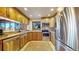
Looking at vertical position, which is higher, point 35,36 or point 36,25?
point 36,25

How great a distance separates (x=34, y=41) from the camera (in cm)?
190

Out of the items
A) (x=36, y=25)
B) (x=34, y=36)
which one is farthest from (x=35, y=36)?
(x=36, y=25)

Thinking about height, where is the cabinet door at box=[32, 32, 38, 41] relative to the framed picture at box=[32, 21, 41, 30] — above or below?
below

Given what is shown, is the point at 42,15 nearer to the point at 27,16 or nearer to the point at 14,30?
the point at 27,16

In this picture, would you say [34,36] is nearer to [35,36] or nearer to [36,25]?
[35,36]

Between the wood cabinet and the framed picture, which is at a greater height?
the framed picture

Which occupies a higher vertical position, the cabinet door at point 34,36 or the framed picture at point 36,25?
the framed picture at point 36,25

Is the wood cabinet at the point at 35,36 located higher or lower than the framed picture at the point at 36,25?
lower

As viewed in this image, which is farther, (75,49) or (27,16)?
(27,16)

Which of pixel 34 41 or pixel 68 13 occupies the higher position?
pixel 68 13

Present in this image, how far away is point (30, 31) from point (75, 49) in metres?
0.95
